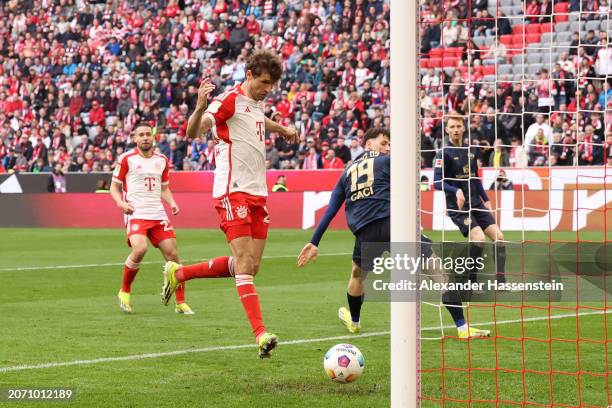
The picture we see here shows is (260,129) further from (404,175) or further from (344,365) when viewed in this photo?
(404,175)

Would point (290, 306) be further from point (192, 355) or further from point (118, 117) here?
point (118, 117)

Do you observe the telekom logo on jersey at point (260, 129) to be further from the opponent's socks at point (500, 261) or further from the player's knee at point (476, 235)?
the opponent's socks at point (500, 261)

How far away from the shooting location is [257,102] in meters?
7.82

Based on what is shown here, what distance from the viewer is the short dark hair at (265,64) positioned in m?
7.56

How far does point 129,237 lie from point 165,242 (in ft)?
1.32

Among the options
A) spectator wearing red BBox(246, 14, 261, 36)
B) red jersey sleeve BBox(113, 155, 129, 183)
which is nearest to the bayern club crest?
red jersey sleeve BBox(113, 155, 129, 183)

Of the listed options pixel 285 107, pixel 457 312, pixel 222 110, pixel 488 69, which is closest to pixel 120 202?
pixel 222 110

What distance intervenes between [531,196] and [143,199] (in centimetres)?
1192

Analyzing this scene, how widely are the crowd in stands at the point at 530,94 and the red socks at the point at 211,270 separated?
180cm

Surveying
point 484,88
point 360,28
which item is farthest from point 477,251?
point 360,28

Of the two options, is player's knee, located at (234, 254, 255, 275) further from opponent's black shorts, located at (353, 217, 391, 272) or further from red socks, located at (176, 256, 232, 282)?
opponent's black shorts, located at (353, 217, 391, 272)

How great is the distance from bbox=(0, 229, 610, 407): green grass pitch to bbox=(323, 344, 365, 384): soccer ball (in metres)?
0.07

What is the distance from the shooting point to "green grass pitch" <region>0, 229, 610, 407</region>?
251 inches

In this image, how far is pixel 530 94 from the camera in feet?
49.5
